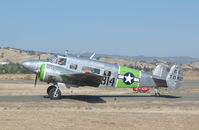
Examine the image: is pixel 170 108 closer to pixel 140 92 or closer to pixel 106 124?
pixel 106 124

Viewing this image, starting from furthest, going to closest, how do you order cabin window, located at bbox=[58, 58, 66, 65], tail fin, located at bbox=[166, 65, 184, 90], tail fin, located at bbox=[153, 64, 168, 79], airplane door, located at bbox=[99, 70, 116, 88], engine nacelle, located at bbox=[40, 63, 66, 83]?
tail fin, located at bbox=[153, 64, 168, 79] → tail fin, located at bbox=[166, 65, 184, 90] → airplane door, located at bbox=[99, 70, 116, 88] → cabin window, located at bbox=[58, 58, 66, 65] → engine nacelle, located at bbox=[40, 63, 66, 83]

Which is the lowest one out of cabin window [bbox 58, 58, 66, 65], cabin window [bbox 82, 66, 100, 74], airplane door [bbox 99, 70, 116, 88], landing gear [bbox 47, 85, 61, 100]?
landing gear [bbox 47, 85, 61, 100]

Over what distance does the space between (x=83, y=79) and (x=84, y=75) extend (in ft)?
3.54

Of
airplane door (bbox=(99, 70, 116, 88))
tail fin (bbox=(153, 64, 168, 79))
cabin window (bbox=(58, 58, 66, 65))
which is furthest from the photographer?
tail fin (bbox=(153, 64, 168, 79))

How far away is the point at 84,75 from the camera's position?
18844 mm

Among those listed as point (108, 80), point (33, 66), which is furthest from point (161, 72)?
point (33, 66)

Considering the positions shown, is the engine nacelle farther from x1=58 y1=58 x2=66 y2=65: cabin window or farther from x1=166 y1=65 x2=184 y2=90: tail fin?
x1=166 y1=65 x2=184 y2=90: tail fin

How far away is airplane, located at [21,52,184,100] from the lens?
19656 mm

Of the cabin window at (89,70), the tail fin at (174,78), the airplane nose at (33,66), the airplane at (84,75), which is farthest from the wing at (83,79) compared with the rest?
the tail fin at (174,78)

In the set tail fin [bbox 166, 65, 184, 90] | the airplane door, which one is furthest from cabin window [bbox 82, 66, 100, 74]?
tail fin [bbox 166, 65, 184, 90]

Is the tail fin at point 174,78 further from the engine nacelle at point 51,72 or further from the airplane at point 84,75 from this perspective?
the engine nacelle at point 51,72

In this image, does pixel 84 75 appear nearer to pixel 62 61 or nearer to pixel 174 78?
pixel 62 61

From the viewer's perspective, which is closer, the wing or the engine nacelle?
the wing

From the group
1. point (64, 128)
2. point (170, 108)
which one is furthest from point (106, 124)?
point (170, 108)
